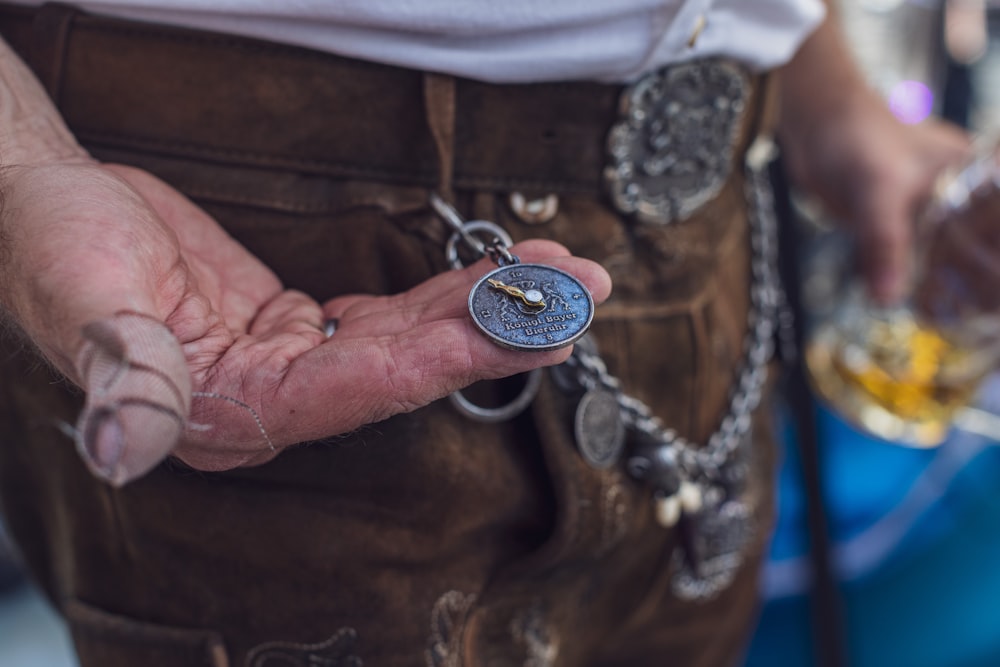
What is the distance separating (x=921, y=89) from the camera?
3.46 meters

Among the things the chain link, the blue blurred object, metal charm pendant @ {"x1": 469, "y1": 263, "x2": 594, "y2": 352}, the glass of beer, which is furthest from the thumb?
the blue blurred object

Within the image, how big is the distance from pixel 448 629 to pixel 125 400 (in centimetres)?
46

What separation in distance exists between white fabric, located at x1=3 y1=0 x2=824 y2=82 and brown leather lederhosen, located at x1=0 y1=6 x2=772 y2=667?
2 centimetres

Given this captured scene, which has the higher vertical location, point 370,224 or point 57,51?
point 57,51

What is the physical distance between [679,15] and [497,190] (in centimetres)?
24

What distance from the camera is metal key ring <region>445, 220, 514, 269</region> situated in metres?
0.82

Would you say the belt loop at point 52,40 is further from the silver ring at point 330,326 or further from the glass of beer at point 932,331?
the glass of beer at point 932,331

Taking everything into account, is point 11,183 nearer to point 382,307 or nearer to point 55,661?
point 382,307

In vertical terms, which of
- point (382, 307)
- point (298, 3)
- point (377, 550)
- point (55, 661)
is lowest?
point (55, 661)

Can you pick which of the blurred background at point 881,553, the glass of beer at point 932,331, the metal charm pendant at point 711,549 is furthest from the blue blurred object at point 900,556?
the metal charm pendant at point 711,549

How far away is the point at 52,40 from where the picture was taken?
83 centimetres

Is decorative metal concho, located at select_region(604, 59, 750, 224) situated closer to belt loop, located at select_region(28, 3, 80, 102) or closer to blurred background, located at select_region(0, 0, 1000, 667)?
belt loop, located at select_region(28, 3, 80, 102)

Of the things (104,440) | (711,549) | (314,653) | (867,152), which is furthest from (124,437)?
(867,152)

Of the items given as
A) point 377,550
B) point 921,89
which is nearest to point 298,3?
point 377,550
